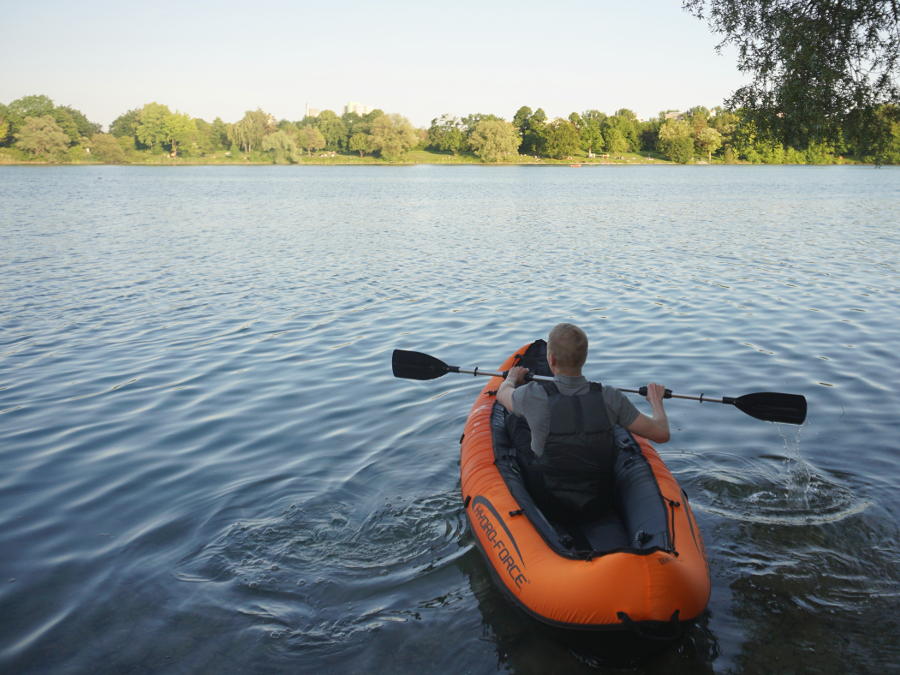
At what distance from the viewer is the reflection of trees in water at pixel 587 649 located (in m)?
3.82

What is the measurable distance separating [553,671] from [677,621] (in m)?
0.76

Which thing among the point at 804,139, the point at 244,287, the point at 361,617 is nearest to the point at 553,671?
the point at 361,617

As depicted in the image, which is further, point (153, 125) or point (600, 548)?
point (153, 125)

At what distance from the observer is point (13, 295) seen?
1346 cm

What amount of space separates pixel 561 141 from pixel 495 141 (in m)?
13.0

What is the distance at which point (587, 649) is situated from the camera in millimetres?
3906

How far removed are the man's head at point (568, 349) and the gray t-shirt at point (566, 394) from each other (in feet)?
0.24

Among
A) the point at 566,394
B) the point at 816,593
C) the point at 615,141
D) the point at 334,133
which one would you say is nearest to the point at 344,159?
the point at 334,133

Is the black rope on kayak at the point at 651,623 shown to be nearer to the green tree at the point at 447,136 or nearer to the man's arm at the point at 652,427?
the man's arm at the point at 652,427

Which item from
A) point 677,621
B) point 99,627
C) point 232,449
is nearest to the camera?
point 677,621

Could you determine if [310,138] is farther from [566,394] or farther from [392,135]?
[566,394]

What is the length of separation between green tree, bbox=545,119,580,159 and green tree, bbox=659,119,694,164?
12947 mm

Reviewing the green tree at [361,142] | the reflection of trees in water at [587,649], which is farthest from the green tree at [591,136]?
the reflection of trees in water at [587,649]

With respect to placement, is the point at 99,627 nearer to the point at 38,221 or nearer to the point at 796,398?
the point at 796,398
